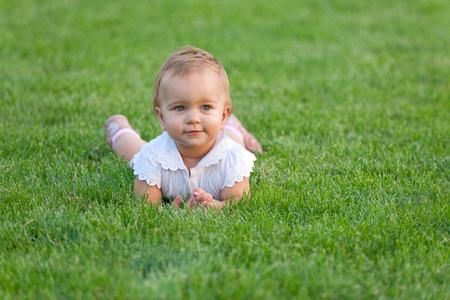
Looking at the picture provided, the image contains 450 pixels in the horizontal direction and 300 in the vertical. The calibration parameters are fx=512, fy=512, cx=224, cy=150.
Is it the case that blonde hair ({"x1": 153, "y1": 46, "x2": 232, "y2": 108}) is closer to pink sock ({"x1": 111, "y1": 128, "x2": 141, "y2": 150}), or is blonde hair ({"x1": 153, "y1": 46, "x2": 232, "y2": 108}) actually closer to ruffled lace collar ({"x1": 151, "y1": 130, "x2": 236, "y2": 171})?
ruffled lace collar ({"x1": 151, "y1": 130, "x2": 236, "y2": 171})

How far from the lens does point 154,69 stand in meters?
6.38

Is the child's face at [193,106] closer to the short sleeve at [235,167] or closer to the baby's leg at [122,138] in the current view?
the short sleeve at [235,167]

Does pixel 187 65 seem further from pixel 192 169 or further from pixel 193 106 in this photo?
pixel 192 169

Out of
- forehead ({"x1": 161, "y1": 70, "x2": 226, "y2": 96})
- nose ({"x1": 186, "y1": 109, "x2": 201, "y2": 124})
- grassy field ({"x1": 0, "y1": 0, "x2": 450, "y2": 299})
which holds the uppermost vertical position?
forehead ({"x1": 161, "y1": 70, "x2": 226, "y2": 96})

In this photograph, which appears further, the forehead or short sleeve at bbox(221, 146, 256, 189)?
short sleeve at bbox(221, 146, 256, 189)

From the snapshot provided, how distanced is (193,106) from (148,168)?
509 millimetres

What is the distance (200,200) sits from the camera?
10.1 feet

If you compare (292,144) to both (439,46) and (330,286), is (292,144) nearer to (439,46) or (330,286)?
(330,286)

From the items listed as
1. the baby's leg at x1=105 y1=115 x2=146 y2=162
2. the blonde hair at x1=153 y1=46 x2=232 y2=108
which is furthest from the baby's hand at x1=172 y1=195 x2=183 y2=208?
the baby's leg at x1=105 y1=115 x2=146 y2=162

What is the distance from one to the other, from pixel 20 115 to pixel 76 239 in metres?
2.45

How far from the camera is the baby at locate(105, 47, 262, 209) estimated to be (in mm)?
3016

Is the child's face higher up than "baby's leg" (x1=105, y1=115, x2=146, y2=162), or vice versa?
the child's face

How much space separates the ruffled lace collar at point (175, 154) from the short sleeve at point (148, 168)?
0.12ft

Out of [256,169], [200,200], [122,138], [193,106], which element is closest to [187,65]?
[193,106]
